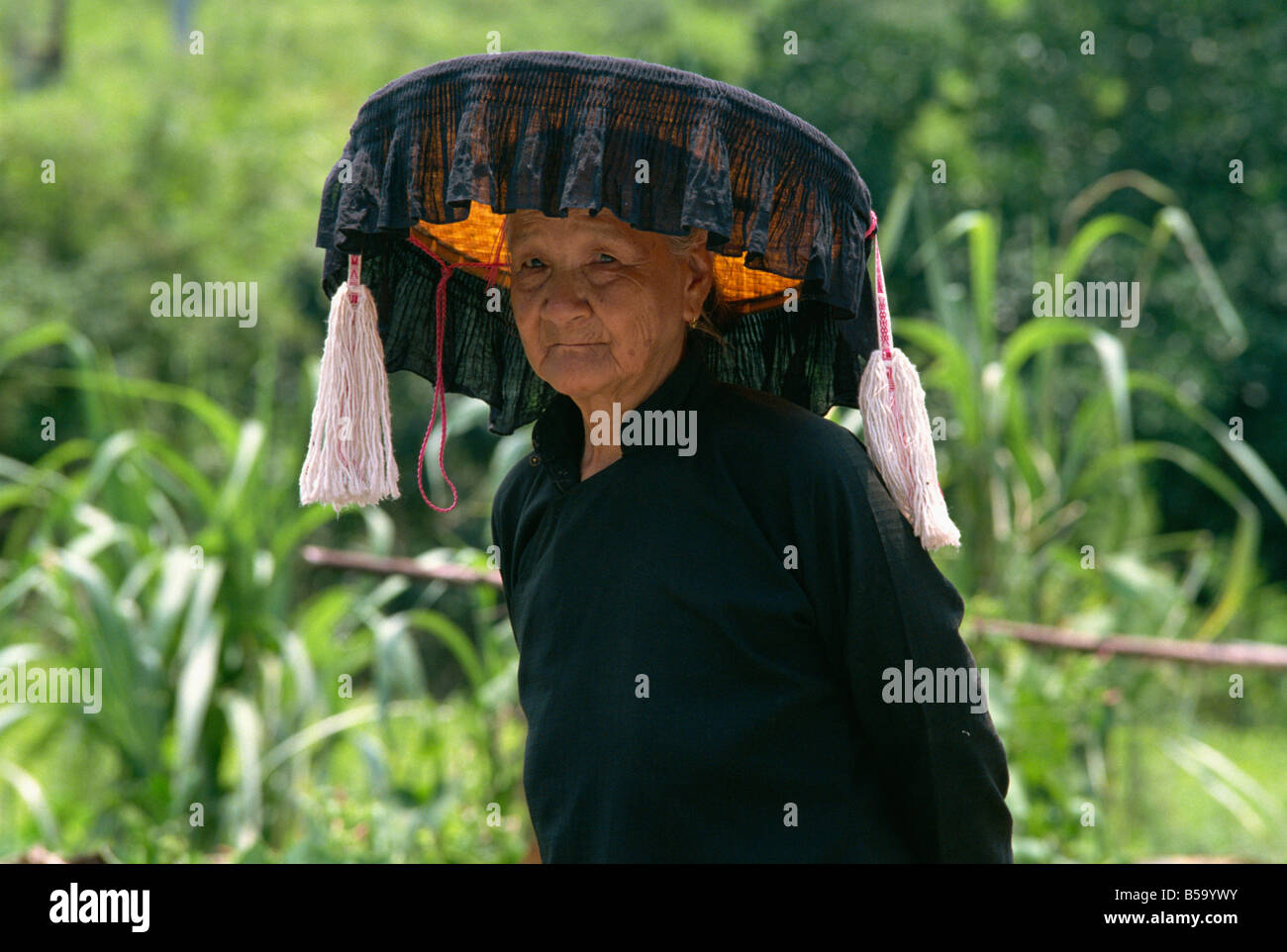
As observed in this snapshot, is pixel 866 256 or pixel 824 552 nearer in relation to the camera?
pixel 824 552

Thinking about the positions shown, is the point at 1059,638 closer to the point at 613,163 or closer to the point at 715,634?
the point at 715,634

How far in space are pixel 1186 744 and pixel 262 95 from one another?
42.4 ft

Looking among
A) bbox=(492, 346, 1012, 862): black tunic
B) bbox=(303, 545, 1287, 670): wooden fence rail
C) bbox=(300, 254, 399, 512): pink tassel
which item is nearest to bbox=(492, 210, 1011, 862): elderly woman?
bbox=(492, 346, 1012, 862): black tunic

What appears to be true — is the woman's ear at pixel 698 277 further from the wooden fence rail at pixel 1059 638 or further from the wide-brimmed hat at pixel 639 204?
the wooden fence rail at pixel 1059 638

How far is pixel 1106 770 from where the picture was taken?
3564 millimetres

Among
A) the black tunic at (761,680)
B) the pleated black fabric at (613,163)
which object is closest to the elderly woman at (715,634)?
the black tunic at (761,680)

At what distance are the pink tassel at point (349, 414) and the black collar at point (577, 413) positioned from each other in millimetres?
197

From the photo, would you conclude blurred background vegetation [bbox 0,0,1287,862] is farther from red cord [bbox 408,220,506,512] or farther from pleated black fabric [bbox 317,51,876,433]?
pleated black fabric [bbox 317,51,876,433]

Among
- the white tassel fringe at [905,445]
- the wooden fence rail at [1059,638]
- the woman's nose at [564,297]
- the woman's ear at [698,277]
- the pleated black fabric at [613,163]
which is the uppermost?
the pleated black fabric at [613,163]

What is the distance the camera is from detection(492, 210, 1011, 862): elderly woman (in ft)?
4.70

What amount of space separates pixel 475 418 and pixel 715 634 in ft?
7.23

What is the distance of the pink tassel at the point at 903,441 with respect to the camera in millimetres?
1465

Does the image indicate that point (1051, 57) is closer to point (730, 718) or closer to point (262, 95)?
point (262, 95)
